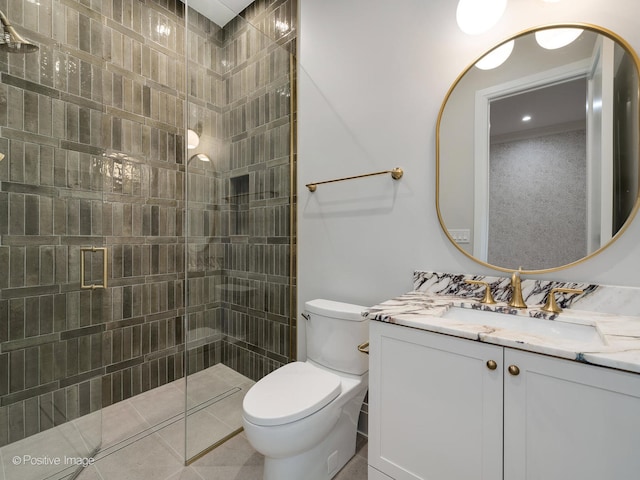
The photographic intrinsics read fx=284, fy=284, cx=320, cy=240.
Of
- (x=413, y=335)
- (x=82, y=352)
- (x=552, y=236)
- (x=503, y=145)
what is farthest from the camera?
(x=82, y=352)

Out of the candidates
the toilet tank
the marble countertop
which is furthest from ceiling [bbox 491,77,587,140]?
the toilet tank

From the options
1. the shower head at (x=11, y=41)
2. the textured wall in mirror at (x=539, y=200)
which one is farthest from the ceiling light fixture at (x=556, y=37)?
the shower head at (x=11, y=41)

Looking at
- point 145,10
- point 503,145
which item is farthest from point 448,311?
point 145,10

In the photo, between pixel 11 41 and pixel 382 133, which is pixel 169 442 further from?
pixel 11 41

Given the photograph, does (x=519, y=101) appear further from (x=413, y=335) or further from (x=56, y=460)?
(x=56, y=460)

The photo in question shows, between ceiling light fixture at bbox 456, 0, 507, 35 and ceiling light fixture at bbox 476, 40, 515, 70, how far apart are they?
0.12m

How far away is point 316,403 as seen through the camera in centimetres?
117

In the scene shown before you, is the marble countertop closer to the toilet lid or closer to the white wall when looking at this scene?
the white wall

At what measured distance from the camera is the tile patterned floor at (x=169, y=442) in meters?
1.38

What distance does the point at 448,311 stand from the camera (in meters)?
1.19

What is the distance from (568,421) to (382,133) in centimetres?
140

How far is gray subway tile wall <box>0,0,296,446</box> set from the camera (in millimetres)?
1498

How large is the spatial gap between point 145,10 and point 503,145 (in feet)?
8.38

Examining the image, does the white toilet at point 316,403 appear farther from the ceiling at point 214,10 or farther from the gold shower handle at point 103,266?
the ceiling at point 214,10
